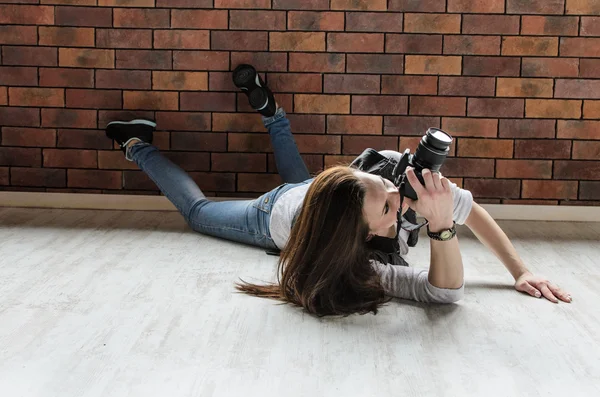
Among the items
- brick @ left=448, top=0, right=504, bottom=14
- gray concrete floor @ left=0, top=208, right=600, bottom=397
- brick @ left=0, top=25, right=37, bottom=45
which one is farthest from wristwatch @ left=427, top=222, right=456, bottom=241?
brick @ left=0, top=25, right=37, bottom=45

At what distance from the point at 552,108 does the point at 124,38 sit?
70.8 inches

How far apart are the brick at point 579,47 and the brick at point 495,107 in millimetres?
266

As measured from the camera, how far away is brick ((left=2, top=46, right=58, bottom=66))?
3041 millimetres

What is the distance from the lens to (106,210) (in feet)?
Result: 10.3

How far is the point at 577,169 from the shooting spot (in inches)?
121

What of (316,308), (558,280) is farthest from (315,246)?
(558,280)

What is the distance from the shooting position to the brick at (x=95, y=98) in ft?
10.0

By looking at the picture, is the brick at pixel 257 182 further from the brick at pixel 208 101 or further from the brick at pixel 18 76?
the brick at pixel 18 76

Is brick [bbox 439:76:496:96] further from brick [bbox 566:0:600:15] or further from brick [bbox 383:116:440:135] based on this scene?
brick [bbox 566:0:600:15]

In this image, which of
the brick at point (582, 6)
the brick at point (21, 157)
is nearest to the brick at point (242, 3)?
the brick at point (21, 157)

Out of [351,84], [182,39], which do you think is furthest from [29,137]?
[351,84]

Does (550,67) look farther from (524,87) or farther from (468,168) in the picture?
(468,168)

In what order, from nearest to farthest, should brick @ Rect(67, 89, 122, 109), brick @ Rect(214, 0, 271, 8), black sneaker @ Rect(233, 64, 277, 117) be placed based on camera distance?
black sneaker @ Rect(233, 64, 277, 117) → brick @ Rect(214, 0, 271, 8) → brick @ Rect(67, 89, 122, 109)

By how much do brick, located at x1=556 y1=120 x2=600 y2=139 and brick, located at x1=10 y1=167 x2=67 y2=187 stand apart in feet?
6.96
